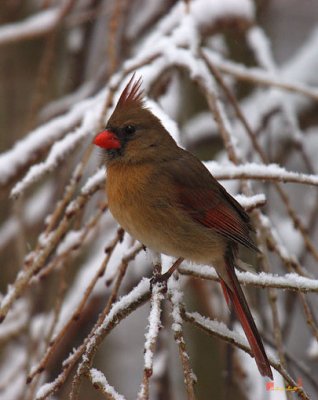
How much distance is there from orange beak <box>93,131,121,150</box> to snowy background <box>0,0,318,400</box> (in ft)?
0.25

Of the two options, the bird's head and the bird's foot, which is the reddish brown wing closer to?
the bird's head

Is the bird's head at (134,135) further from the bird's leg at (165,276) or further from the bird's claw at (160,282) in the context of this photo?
the bird's claw at (160,282)

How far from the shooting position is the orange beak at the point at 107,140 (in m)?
2.83

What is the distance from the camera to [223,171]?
8.29 ft

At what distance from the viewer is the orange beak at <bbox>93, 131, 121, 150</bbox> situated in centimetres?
283

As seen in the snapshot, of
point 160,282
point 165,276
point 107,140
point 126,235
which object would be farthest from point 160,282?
point 126,235

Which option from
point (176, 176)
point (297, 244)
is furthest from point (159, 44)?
point (297, 244)

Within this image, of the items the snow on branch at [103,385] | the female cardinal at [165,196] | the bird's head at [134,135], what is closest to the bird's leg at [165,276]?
the female cardinal at [165,196]

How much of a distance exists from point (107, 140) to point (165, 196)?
310 millimetres

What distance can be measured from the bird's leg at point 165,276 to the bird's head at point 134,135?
519mm

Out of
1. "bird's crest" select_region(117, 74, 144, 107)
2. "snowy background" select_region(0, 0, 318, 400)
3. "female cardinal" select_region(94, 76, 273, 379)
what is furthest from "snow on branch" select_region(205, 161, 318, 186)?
"bird's crest" select_region(117, 74, 144, 107)

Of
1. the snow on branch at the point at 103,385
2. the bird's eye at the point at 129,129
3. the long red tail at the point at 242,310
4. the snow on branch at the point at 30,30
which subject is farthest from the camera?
the snow on branch at the point at 30,30

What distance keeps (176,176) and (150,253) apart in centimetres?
33

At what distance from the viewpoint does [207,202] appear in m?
2.90
